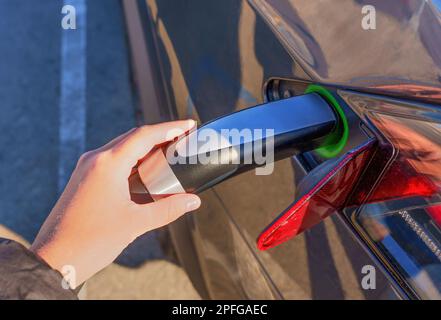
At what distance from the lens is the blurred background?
2.80m

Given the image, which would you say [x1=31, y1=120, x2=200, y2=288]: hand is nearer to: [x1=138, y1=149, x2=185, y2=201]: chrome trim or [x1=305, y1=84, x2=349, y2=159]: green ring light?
[x1=138, y1=149, x2=185, y2=201]: chrome trim

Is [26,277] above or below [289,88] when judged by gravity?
below

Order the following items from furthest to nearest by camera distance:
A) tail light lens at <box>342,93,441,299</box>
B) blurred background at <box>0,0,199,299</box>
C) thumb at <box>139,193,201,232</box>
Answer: blurred background at <box>0,0,199,299</box> → thumb at <box>139,193,201,232</box> → tail light lens at <box>342,93,441,299</box>

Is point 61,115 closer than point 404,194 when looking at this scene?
No

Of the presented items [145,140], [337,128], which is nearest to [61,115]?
[145,140]

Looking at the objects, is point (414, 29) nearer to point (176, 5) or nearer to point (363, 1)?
point (363, 1)

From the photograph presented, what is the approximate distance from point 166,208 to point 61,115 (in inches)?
91.4

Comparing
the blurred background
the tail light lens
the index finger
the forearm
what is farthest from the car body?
the blurred background

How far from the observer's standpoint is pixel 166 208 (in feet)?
3.67

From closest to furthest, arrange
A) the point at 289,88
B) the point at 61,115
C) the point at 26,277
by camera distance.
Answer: the point at 26,277 < the point at 289,88 < the point at 61,115

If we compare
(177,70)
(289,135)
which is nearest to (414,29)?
(289,135)

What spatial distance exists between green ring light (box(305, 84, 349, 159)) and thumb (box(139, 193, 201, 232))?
309mm

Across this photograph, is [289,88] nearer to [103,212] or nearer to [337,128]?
[337,128]

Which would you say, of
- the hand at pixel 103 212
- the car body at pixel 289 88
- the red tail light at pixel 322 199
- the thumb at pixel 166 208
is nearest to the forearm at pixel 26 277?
the hand at pixel 103 212
